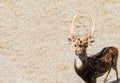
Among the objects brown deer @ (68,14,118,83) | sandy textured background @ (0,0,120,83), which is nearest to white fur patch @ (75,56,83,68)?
brown deer @ (68,14,118,83)

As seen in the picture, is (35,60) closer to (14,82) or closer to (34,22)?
(14,82)

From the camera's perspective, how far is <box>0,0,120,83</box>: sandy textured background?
14570mm

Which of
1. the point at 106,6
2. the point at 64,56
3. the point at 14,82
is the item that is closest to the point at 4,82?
the point at 14,82

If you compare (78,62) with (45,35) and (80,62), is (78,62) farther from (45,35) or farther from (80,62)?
(45,35)

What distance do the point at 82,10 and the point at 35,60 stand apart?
487 cm

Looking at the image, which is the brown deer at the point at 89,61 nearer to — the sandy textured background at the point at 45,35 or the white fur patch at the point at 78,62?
the white fur patch at the point at 78,62

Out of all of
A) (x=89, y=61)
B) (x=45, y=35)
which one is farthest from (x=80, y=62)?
(x=45, y=35)

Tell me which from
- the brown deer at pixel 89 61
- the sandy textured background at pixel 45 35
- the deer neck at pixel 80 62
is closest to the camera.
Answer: the brown deer at pixel 89 61

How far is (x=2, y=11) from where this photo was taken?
19234 millimetres

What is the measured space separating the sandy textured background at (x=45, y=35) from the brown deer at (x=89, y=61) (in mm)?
1528

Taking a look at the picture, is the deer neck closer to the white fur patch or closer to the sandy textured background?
the white fur patch

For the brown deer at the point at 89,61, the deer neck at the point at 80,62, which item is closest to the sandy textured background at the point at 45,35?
the brown deer at the point at 89,61

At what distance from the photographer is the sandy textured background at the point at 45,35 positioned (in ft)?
47.8

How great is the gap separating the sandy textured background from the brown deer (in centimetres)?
153
